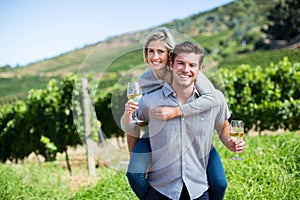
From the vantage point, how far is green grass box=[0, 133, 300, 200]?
11.2 feet

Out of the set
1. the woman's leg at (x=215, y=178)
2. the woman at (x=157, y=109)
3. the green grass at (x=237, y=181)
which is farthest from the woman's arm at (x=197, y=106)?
the green grass at (x=237, y=181)

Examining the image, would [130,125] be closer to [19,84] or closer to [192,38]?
[192,38]

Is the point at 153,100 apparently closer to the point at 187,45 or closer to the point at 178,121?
the point at 178,121

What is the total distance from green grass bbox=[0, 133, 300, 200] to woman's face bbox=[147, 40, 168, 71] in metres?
1.85

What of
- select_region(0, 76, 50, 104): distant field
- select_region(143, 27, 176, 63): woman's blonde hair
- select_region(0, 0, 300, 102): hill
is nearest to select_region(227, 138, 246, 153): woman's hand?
select_region(0, 0, 300, 102): hill

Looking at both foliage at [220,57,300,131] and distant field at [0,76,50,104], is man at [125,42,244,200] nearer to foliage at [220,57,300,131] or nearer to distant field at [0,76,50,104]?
foliage at [220,57,300,131]

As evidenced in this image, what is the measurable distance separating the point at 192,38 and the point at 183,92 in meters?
0.39

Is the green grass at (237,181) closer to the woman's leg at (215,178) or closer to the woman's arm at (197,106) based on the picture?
the woman's leg at (215,178)

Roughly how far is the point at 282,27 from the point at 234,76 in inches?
1528

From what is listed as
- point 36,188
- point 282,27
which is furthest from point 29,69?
point 36,188

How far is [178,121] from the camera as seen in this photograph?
6.17 ft

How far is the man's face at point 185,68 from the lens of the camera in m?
1.80

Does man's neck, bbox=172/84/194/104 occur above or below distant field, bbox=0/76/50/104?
above

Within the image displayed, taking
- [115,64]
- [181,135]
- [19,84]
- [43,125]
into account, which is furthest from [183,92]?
[19,84]
